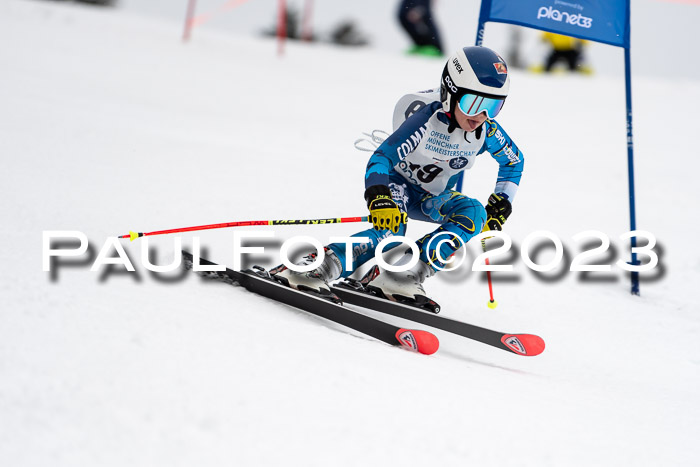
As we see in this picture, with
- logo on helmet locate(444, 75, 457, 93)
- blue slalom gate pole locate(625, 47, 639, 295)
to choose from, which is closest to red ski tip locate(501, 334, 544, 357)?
logo on helmet locate(444, 75, 457, 93)

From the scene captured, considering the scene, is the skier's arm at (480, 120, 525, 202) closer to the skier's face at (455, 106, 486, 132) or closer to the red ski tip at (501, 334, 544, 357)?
the skier's face at (455, 106, 486, 132)

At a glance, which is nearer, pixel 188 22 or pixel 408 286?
pixel 408 286

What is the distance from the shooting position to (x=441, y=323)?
3496 millimetres

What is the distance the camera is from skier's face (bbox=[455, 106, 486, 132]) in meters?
3.42

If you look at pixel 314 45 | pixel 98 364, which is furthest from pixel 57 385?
pixel 314 45

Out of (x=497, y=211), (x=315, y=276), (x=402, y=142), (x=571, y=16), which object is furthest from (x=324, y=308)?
(x=571, y=16)

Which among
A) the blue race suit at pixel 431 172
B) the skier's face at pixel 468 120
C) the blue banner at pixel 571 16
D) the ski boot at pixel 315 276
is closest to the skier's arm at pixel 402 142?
the blue race suit at pixel 431 172

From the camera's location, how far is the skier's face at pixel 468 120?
3.42 metres

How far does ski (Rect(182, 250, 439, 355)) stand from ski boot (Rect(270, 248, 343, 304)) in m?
0.07

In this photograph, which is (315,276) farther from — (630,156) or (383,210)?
(630,156)

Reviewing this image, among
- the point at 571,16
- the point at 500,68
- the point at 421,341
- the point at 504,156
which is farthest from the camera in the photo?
the point at 571,16

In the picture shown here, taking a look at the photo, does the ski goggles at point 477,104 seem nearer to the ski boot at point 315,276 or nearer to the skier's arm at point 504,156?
the skier's arm at point 504,156

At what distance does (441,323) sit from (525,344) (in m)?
0.44

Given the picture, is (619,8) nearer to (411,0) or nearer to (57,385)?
(57,385)
